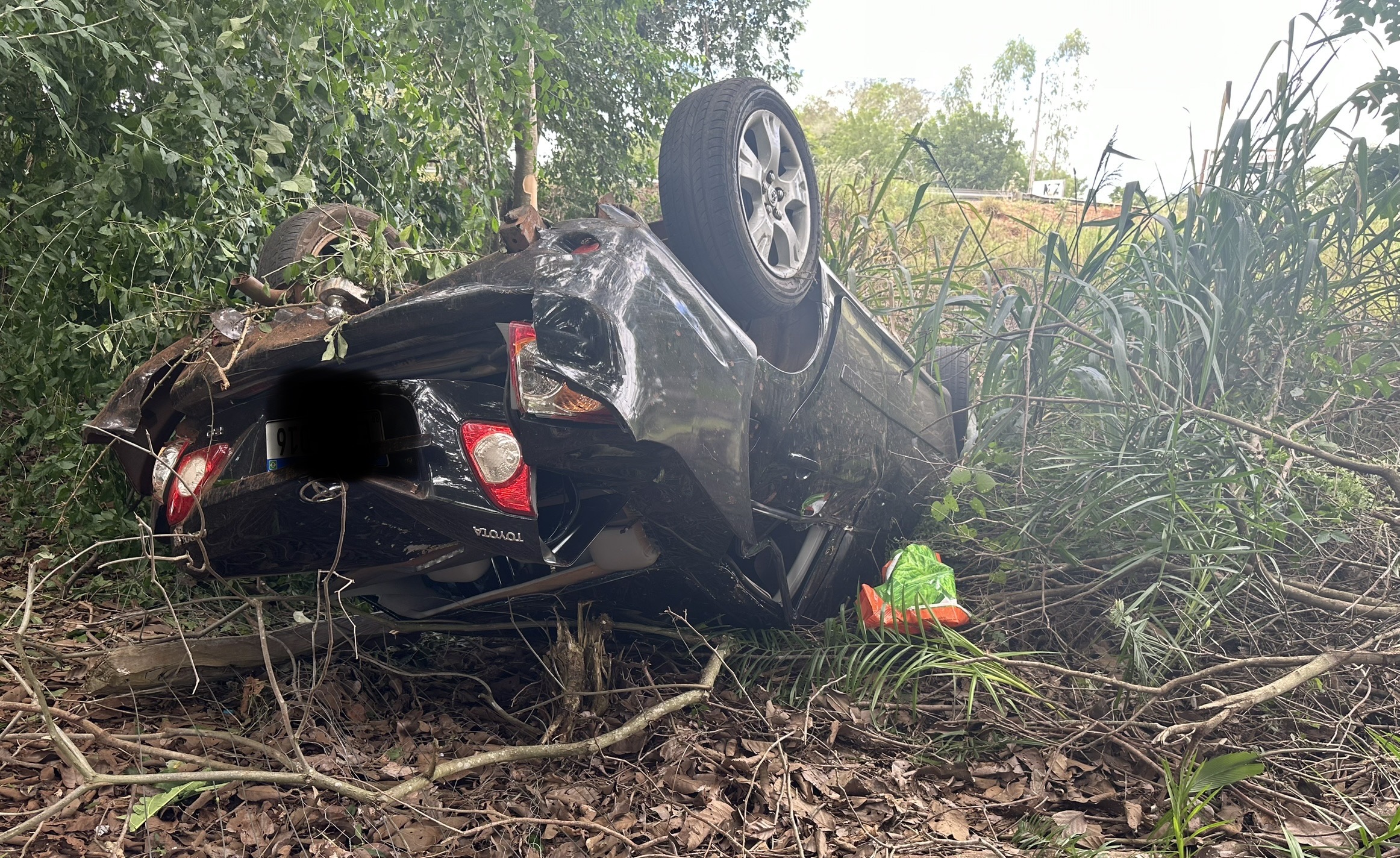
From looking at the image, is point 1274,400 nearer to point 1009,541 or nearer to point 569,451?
point 1009,541

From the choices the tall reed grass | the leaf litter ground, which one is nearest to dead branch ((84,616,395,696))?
the leaf litter ground

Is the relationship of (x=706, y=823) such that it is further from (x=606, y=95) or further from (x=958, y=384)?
(x=606, y=95)

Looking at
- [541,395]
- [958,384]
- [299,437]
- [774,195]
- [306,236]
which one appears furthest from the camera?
[958,384]

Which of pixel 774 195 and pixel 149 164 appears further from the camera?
pixel 149 164

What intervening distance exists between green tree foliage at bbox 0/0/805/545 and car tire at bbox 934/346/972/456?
7.39ft

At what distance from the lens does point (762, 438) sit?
2430 mm

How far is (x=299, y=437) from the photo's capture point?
6.31 ft

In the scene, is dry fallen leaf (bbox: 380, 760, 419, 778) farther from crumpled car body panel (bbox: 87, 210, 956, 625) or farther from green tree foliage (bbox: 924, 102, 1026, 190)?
green tree foliage (bbox: 924, 102, 1026, 190)

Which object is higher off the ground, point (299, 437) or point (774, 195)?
point (774, 195)

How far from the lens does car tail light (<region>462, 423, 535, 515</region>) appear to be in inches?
72.4

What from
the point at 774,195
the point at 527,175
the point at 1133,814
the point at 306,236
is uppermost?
the point at 527,175

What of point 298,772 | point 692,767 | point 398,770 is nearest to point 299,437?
point 298,772

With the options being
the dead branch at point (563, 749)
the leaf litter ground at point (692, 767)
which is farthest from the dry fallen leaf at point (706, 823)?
the dead branch at point (563, 749)

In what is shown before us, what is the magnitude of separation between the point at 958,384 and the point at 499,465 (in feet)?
9.37
